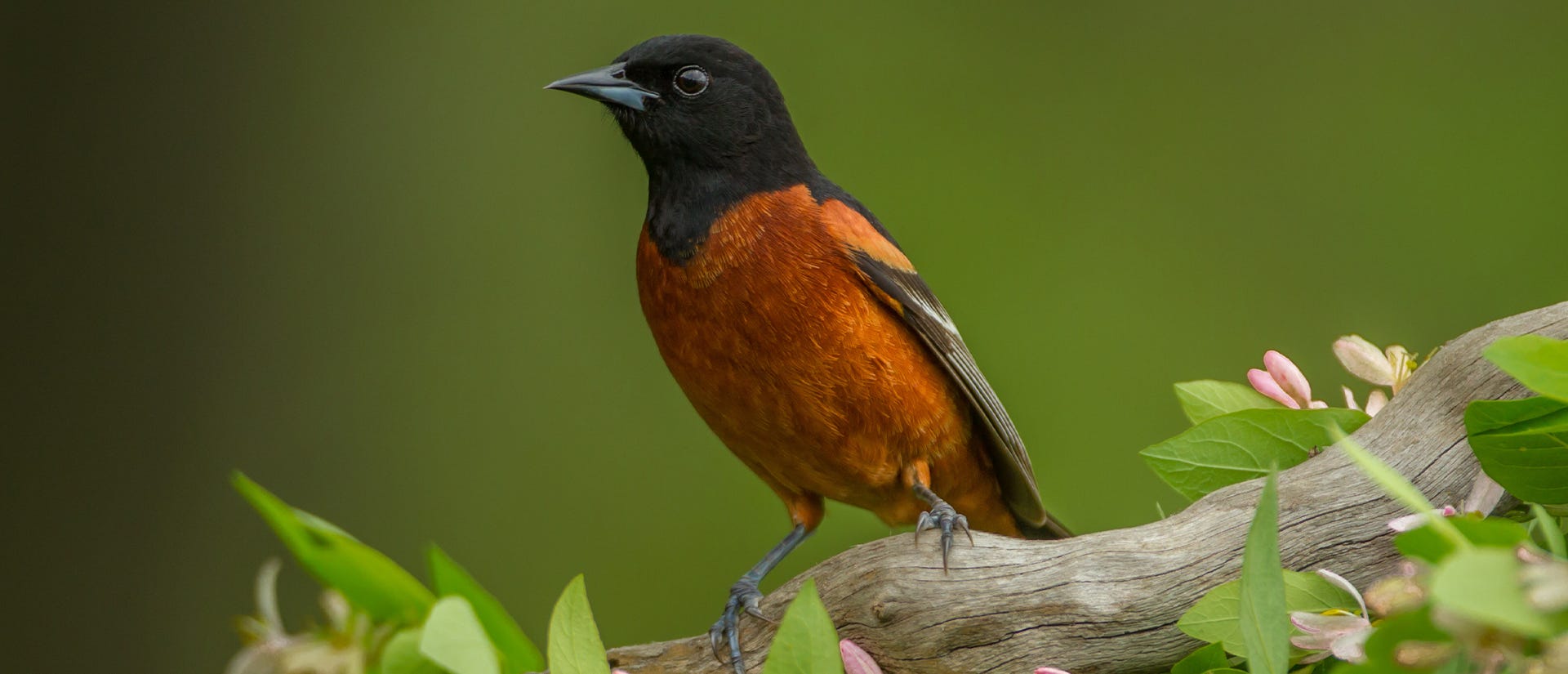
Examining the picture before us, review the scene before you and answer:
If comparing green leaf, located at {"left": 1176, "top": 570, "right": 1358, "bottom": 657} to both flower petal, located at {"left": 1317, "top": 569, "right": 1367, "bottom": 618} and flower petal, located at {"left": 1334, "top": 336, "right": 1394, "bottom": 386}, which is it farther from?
flower petal, located at {"left": 1334, "top": 336, "right": 1394, "bottom": 386}

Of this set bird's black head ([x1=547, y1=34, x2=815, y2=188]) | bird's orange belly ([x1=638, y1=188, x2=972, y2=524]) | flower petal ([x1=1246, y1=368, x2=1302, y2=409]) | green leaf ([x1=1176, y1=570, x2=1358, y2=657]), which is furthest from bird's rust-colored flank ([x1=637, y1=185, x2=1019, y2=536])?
green leaf ([x1=1176, y1=570, x2=1358, y2=657])

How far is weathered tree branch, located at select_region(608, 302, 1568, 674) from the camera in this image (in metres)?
1.88

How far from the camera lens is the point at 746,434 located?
292cm

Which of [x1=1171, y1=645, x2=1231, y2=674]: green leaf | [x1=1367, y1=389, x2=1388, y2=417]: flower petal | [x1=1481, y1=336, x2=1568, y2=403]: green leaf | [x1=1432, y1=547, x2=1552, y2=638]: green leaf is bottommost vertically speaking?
[x1=1171, y1=645, x2=1231, y2=674]: green leaf

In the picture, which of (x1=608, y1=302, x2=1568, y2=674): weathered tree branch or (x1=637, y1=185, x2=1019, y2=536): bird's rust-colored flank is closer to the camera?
(x1=608, y1=302, x2=1568, y2=674): weathered tree branch

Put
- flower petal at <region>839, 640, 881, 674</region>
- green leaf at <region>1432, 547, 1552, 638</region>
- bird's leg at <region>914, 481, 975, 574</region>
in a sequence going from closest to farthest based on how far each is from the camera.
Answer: green leaf at <region>1432, 547, 1552, 638</region> < flower petal at <region>839, 640, 881, 674</region> < bird's leg at <region>914, 481, 975, 574</region>

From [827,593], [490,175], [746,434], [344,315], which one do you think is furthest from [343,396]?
[827,593]


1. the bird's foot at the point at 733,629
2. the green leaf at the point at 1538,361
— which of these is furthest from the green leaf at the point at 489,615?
the green leaf at the point at 1538,361

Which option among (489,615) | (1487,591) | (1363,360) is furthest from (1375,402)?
(489,615)

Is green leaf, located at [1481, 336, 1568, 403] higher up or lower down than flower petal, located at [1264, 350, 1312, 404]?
higher up

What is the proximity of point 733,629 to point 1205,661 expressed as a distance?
3.55 ft

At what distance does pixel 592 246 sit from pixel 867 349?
415 cm

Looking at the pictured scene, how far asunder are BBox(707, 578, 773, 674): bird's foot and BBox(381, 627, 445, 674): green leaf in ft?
2.04

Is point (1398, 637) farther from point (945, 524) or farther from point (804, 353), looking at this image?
point (804, 353)
